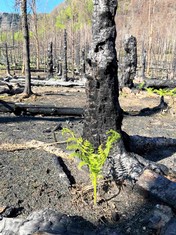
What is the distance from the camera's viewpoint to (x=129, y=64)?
55.3 feet

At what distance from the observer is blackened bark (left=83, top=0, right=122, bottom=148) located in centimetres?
497

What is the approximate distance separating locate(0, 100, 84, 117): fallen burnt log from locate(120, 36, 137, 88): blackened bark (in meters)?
7.79

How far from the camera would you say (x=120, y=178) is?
4887 millimetres

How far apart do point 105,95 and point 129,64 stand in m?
12.2

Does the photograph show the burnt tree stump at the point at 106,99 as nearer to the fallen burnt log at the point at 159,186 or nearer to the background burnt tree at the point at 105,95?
the background burnt tree at the point at 105,95

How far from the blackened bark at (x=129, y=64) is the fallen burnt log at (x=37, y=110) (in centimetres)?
779

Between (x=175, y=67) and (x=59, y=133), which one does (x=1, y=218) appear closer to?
(x=59, y=133)

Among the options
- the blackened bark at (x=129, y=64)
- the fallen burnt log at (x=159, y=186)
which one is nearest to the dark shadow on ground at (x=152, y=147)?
the fallen burnt log at (x=159, y=186)

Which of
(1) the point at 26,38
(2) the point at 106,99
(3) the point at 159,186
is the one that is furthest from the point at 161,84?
(3) the point at 159,186

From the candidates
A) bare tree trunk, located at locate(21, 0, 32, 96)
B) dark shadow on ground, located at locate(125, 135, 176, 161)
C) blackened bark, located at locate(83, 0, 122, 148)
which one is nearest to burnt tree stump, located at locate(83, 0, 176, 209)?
blackened bark, located at locate(83, 0, 122, 148)

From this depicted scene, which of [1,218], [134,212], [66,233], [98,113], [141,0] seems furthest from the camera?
[141,0]

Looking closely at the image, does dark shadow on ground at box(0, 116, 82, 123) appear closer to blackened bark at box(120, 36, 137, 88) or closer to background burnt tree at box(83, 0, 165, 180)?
background burnt tree at box(83, 0, 165, 180)

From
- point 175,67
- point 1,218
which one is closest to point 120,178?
point 1,218

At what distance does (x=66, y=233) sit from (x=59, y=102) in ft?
32.9
